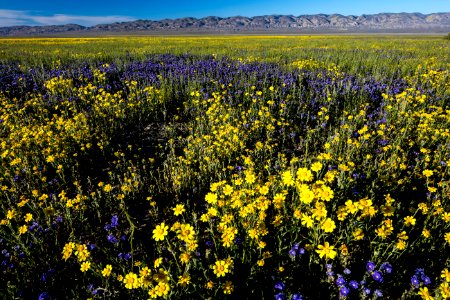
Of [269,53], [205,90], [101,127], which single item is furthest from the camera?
[269,53]

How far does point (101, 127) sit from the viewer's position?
687cm

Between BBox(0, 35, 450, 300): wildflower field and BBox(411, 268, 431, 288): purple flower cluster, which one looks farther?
BBox(0, 35, 450, 300): wildflower field

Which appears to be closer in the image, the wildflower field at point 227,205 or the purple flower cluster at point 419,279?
the purple flower cluster at point 419,279

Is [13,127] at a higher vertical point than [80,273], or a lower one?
higher

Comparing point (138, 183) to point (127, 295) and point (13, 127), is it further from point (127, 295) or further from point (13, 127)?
point (13, 127)

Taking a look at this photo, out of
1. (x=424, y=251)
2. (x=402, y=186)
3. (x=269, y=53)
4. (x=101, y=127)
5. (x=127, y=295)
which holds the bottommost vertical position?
(x=127, y=295)

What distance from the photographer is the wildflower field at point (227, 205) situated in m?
2.78

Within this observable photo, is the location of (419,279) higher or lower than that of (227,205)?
lower

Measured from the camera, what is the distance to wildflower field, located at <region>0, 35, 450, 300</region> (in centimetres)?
278

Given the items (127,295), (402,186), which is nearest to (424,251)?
(402,186)

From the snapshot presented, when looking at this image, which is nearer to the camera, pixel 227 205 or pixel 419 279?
pixel 419 279

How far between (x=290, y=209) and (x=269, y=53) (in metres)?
16.1

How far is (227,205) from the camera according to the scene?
3.54 meters

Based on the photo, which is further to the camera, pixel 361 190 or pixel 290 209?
pixel 361 190
